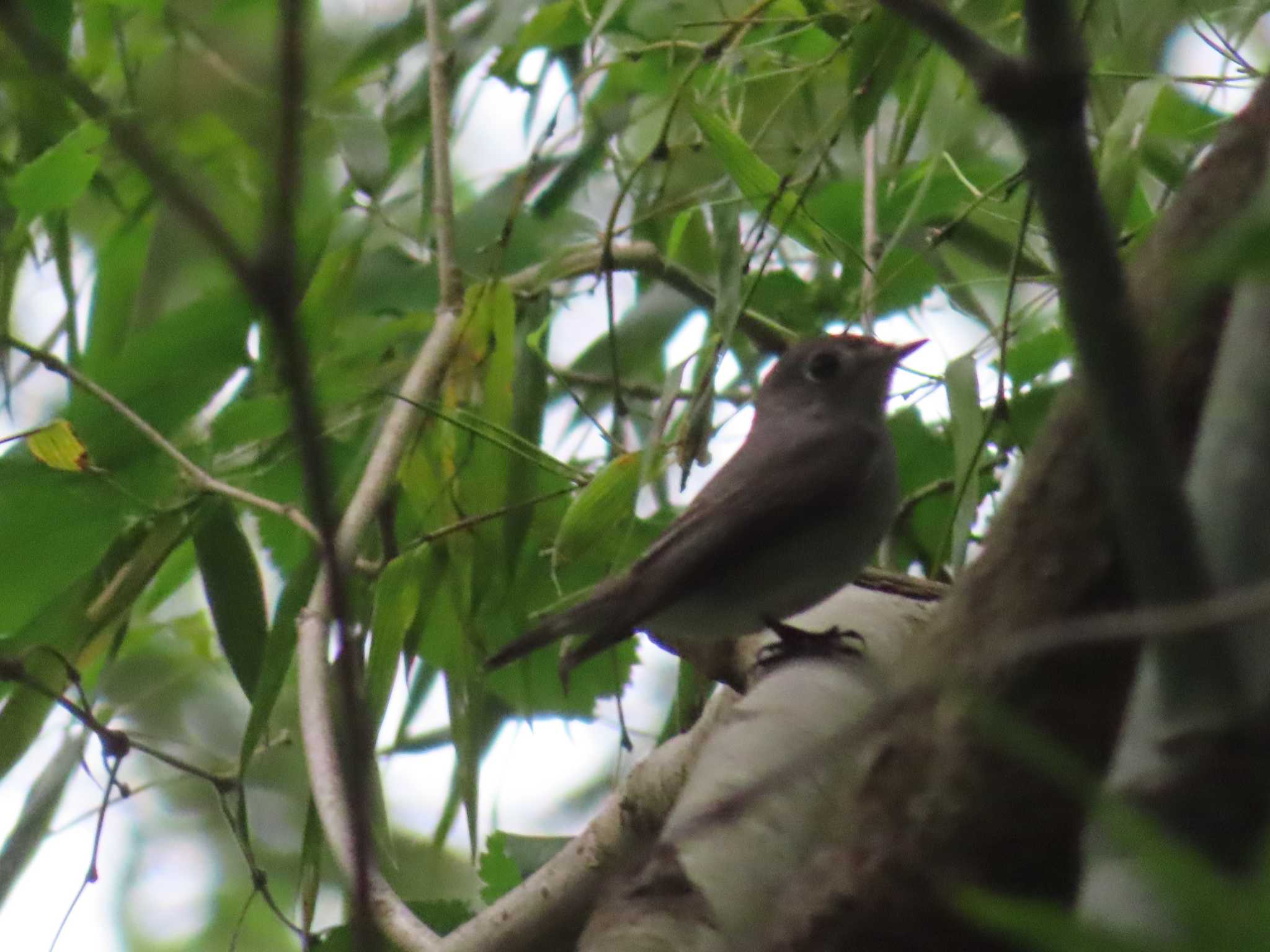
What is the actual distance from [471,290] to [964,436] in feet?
3.11

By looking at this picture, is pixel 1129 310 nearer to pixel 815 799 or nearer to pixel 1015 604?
pixel 1015 604

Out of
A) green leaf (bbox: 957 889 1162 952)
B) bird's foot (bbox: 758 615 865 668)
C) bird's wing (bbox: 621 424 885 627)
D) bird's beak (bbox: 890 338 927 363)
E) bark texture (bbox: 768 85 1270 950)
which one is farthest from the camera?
bird's beak (bbox: 890 338 927 363)

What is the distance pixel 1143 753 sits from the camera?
2.60 ft

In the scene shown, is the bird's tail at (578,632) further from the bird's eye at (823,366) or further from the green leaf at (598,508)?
the bird's eye at (823,366)

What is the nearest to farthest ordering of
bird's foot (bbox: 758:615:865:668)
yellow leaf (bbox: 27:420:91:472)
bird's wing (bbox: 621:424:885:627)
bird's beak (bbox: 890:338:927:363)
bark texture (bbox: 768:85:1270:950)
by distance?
bark texture (bbox: 768:85:1270:950) < bird's foot (bbox: 758:615:865:668) < yellow leaf (bbox: 27:420:91:472) < bird's wing (bbox: 621:424:885:627) < bird's beak (bbox: 890:338:927:363)

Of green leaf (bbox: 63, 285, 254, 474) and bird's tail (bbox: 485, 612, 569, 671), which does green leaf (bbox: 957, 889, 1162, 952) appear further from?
green leaf (bbox: 63, 285, 254, 474)

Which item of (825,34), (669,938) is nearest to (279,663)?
(669,938)

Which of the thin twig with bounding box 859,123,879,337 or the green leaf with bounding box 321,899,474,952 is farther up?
the thin twig with bounding box 859,123,879,337

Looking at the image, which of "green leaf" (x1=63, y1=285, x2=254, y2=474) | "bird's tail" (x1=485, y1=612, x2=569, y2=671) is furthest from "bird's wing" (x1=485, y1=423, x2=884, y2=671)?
"green leaf" (x1=63, y1=285, x2=254, y2=474)

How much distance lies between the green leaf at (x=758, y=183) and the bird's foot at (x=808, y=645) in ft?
1.97

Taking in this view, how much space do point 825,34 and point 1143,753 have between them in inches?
Result: 93.0

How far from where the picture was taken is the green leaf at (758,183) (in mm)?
2359

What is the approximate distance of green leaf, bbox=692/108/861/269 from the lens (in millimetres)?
2359

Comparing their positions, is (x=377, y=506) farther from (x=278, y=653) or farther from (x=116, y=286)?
(x=116, y=286)
